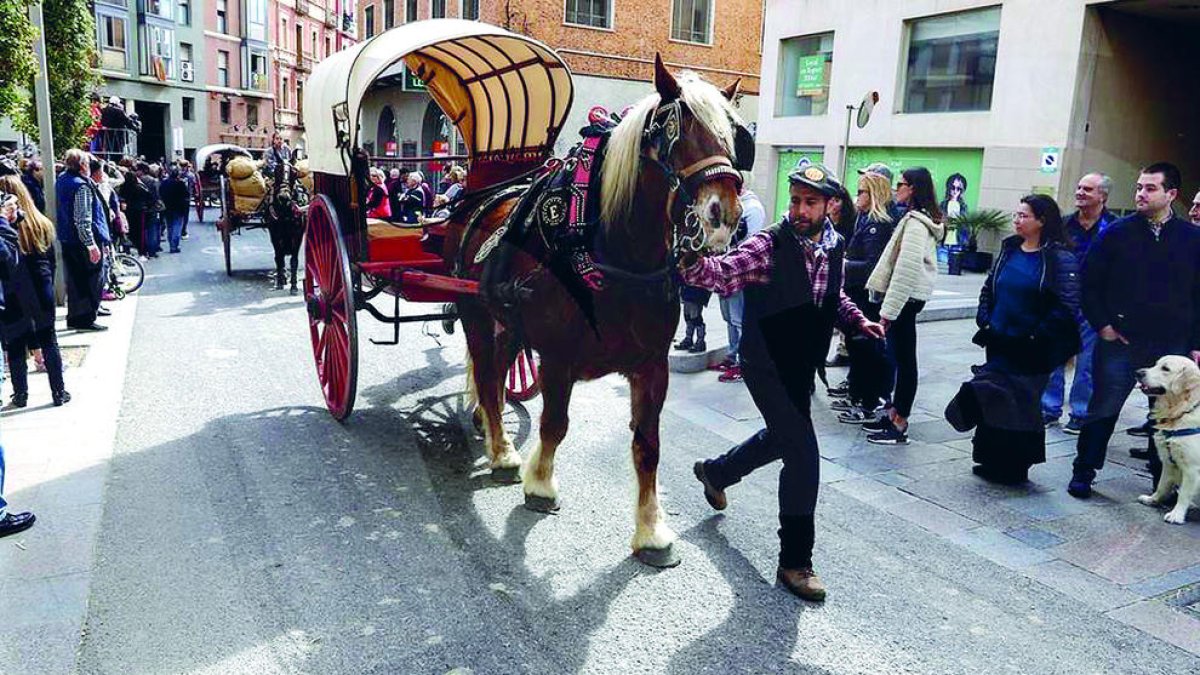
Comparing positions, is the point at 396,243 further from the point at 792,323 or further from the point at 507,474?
the point at 792,323

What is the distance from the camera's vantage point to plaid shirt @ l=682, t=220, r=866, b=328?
3.57m

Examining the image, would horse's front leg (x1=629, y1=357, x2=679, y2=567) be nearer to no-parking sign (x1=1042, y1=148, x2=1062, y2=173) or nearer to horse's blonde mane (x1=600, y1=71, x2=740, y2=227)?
horse's blonde mane (x1=600, y1=71, x2=740, y2=227)

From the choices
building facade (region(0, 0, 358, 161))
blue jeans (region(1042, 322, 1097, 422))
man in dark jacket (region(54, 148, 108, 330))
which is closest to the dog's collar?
blue jeans (region(1042, 322, 1097, 422))

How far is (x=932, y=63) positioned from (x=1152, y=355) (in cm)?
1428

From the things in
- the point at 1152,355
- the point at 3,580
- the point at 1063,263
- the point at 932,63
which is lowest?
the point at 3,580

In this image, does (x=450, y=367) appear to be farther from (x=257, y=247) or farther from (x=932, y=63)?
(x=932, y=63)

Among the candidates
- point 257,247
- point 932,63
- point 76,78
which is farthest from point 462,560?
point 932,63

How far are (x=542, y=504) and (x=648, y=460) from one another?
2.50ft

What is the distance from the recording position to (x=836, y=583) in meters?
3.90

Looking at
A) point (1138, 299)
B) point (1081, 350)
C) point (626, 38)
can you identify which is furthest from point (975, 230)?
point (626, 38)

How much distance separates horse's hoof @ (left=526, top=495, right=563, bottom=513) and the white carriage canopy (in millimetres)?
2530

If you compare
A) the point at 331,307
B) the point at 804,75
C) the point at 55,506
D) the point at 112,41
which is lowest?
the point at 55,506

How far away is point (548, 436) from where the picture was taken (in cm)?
443

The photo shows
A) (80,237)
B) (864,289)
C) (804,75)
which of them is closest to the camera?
(864,289)
